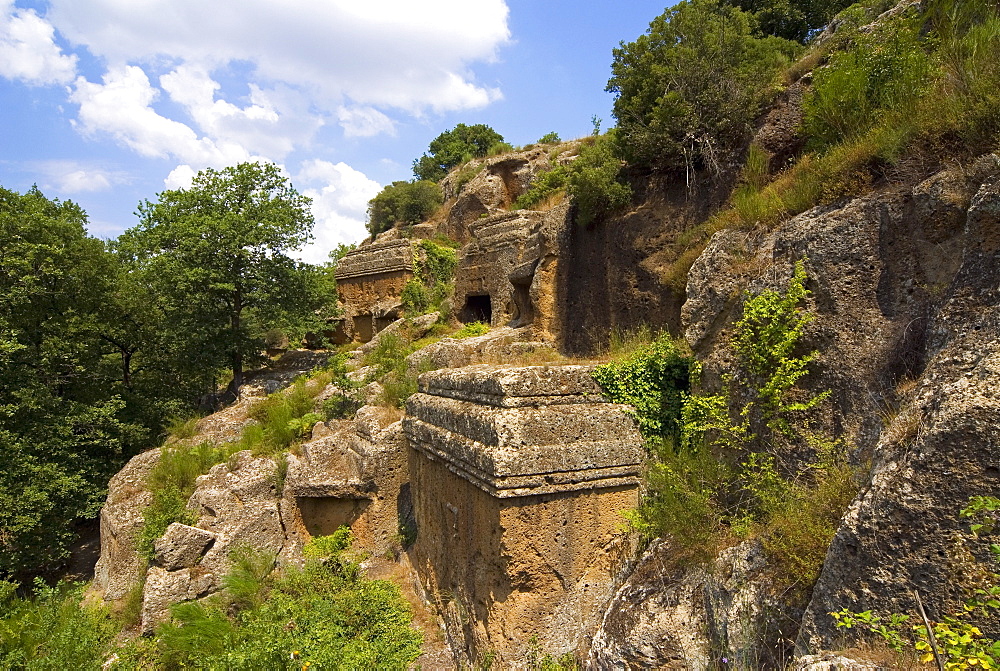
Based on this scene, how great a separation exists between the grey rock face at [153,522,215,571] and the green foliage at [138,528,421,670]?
846mm

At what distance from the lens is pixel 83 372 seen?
41.9 feet

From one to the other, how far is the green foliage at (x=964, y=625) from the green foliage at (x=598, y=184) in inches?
261

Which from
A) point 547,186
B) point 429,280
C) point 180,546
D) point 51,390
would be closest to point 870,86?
point 180,546

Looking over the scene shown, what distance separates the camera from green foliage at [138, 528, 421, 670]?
4.84 metres

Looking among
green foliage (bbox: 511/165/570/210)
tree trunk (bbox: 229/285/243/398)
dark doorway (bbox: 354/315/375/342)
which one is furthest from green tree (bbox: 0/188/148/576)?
green foliage (bbox: 511/165/570/210)

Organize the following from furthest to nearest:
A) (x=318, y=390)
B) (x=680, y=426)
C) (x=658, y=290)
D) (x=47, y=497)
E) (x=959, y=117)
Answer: (x=318, y=390) < (x=47, y=497) < (x=658, y=290) < (x=680, y=426) < (x=959, y=117)

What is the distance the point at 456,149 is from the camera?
39688 mm

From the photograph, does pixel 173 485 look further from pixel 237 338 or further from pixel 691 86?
pixel 691 86

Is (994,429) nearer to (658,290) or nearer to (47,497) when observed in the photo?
(658,290)

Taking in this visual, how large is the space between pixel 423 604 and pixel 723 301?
14.7ft

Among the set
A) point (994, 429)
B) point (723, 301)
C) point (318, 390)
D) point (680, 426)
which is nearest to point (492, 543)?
point (680, 426)

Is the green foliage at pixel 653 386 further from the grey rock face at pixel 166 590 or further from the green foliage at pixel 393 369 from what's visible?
the grey rock face at pixel 166 590

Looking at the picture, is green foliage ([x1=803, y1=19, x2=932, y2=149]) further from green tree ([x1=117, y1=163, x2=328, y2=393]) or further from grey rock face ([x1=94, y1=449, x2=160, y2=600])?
green tree ([x1=117, y1=163, x2=328, y2=393])

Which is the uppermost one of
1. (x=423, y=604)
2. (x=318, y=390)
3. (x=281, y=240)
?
(x=281, y=240)
